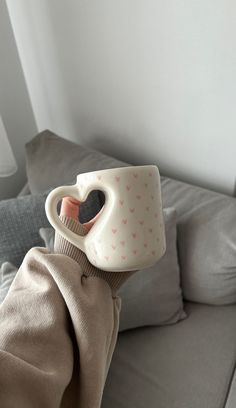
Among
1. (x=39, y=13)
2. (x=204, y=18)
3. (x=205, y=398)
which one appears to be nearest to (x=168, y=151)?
(x=204, y=18)

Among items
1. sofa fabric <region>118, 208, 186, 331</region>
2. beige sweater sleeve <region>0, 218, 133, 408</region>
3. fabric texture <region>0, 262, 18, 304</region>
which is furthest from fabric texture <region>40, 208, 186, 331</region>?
beige sweater sleeve <region>0, 218, 133, 408</region>

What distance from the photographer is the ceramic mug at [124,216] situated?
1.61 ft

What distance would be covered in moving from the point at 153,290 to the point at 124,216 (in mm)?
506

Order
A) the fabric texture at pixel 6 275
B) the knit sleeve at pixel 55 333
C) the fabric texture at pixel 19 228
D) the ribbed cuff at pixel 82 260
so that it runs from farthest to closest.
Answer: the fabric texture at pixel 19 228 < the fabric texture at pixel 6 275 < the ribbed cuff at pixel 82 260 < the knit sleeve at pixel 55 333

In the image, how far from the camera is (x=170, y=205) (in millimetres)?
1027

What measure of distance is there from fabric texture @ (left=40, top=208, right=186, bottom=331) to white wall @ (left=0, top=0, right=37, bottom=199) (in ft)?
1.73

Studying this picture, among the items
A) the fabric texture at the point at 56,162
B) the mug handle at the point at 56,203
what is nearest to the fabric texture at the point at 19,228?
the fabric texture at the point at 56,162

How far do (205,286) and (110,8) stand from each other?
0.74 metres

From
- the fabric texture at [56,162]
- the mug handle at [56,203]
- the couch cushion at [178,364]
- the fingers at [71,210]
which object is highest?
the mug handle at [56,203]

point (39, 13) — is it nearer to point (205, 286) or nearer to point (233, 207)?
point (233, 207)

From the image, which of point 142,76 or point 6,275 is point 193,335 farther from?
point 142,76

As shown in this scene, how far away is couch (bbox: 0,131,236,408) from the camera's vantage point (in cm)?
86

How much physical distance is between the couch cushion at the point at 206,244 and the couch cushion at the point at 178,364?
0.23 ft

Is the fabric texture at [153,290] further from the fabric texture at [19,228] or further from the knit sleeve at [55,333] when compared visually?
the knit sleeve at [55,333]
